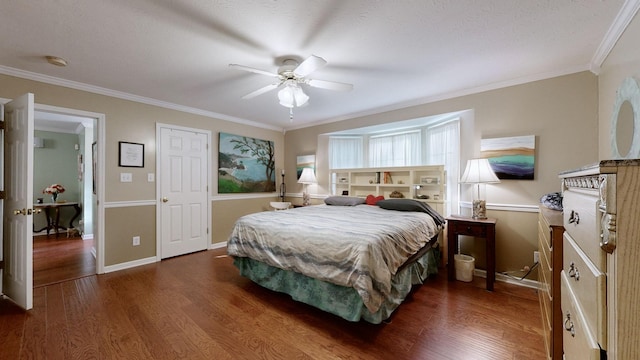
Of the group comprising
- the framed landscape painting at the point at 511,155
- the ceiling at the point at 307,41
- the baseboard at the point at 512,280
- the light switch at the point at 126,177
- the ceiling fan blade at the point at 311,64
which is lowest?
the baseboard at the point at 512,280

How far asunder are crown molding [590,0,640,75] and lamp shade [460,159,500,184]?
128cm

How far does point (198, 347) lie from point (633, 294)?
2.25 metres

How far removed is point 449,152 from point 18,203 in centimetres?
500

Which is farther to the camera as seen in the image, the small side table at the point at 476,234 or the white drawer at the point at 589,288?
the small side table at the point at 476,234

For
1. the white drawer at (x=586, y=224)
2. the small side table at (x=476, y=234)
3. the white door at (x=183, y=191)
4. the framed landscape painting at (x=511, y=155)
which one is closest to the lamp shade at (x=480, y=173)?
the framed landscape painting at (x=511, y=155)

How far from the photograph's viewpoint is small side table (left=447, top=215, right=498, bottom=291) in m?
2.70

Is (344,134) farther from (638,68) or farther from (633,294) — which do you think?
(633,294)

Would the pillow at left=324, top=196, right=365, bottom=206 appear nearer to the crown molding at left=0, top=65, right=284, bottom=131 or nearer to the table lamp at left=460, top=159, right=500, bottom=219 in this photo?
the table lamp at left=460, top=159, right=500, bottom=219

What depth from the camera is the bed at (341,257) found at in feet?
6.13

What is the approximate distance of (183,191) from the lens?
4070 mm

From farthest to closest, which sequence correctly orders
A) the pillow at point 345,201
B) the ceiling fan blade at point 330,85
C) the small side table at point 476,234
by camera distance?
the pillow at point 345,201, the small side table at point 476,234, the ceiling fan blade at point 330,85

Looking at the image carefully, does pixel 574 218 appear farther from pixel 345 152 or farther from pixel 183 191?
pixel 183 191

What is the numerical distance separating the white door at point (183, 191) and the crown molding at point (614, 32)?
4.95 metres

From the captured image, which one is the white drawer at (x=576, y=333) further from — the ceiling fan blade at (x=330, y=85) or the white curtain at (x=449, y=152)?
the white curtain at (x=449, y=152)
